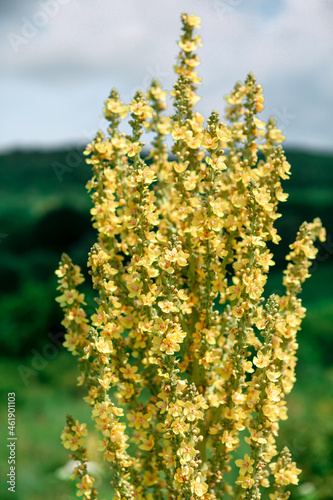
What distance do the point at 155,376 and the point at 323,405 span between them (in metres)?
3.72

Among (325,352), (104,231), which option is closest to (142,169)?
(104,231)

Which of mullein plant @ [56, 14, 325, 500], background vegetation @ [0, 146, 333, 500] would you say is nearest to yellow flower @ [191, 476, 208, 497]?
mullein plant @ [56, 14, 325, 500]

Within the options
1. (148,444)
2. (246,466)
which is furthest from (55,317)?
(246,466)

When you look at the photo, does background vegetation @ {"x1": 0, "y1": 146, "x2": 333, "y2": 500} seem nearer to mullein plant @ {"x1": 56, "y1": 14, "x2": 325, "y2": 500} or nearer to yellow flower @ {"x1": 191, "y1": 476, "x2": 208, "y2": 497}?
mullein plant @ {"x1": 56, "y1": 14, "x2": 325, "y2": 500}

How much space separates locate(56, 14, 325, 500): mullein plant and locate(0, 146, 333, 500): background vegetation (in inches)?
93.8

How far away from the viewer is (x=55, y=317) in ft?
24.0

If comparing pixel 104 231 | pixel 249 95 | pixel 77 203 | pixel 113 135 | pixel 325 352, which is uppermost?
pixel 77 203

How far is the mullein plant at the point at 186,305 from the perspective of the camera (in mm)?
1187

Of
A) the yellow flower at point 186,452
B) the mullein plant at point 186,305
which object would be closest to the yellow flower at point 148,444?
the mullein plant at point 186,305

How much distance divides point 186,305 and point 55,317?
20.6ft

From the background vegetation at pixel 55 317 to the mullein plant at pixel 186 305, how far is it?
2.38 meters

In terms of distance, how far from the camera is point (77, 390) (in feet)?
20.5

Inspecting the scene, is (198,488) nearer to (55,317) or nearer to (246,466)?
(246,466)

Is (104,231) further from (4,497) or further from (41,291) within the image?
(41,291)
